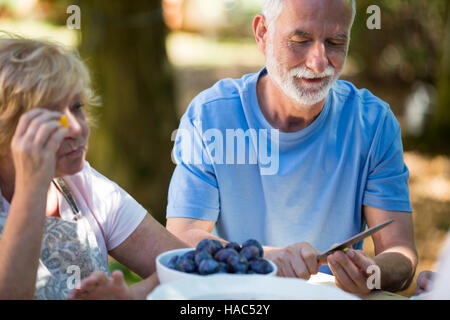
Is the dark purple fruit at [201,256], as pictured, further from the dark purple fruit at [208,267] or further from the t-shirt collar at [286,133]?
the t-shirt collar at [286,133]

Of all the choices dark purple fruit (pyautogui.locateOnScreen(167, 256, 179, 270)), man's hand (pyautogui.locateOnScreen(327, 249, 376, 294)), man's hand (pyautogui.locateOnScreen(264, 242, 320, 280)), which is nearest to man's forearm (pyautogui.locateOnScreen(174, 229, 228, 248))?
man's hand (pyautogui.locateOnScreen(264, 242, 320, 280))

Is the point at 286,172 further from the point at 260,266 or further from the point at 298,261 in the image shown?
the point at 260,266

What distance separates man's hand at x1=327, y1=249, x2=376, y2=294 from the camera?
5.87 ft

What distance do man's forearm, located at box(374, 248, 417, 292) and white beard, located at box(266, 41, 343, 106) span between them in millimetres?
651

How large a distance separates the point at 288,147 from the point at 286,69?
32cm

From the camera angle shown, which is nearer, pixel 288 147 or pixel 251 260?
pixel 251 260

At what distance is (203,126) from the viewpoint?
248cm

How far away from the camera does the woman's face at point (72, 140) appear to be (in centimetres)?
161

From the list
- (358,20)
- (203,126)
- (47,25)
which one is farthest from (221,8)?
(203,126)

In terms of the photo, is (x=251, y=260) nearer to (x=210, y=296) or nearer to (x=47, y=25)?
(x=210, y=296)

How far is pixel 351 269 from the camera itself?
1.81 metres

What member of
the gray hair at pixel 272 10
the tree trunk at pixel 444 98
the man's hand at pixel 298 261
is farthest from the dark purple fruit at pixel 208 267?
the tree trunk at pixel 444 98

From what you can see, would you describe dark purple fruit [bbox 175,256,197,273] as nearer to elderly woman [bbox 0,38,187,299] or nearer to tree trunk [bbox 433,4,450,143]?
elderly woman [bbox 0,38,187,299]

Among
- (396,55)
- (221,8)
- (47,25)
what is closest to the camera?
(396,55)
